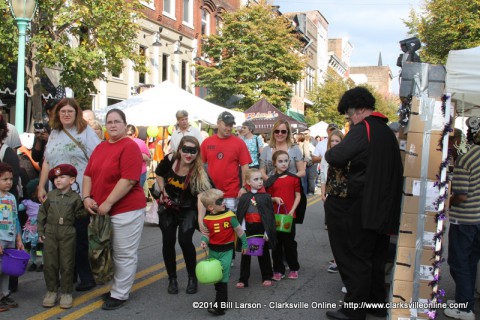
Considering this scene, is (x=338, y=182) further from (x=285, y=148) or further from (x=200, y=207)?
(x=285, y=148)

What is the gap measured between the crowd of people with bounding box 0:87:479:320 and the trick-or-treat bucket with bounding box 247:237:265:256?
1.6 inches

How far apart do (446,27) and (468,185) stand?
20354 millimetres

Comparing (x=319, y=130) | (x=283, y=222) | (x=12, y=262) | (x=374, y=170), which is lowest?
(x=12, y=262)

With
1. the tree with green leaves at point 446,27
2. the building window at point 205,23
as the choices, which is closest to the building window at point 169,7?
the building window at point 205,23

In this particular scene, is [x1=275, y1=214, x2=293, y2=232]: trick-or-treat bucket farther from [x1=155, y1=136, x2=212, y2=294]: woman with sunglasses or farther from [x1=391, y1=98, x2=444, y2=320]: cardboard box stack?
[x1=391, y1=98, x2=444, y2=320]: cardboard box stack

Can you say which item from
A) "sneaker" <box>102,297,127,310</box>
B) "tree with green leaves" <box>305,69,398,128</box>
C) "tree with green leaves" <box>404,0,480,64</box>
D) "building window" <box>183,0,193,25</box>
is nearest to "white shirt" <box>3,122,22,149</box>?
Result: "sneaker" <box>102,297,127,310</box>

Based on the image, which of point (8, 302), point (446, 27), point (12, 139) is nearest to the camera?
point (8, 302)

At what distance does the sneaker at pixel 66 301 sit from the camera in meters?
4.97

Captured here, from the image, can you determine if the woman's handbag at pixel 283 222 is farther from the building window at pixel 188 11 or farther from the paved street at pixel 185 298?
the building window at pixel 188 11

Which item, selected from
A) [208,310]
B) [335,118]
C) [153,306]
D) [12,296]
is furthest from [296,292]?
[335,118]

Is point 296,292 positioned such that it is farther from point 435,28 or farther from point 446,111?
point 435,28

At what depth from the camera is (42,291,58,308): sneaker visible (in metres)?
5.00

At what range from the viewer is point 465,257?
4879 millimetres

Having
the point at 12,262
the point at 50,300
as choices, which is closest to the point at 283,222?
the point at 50,300
